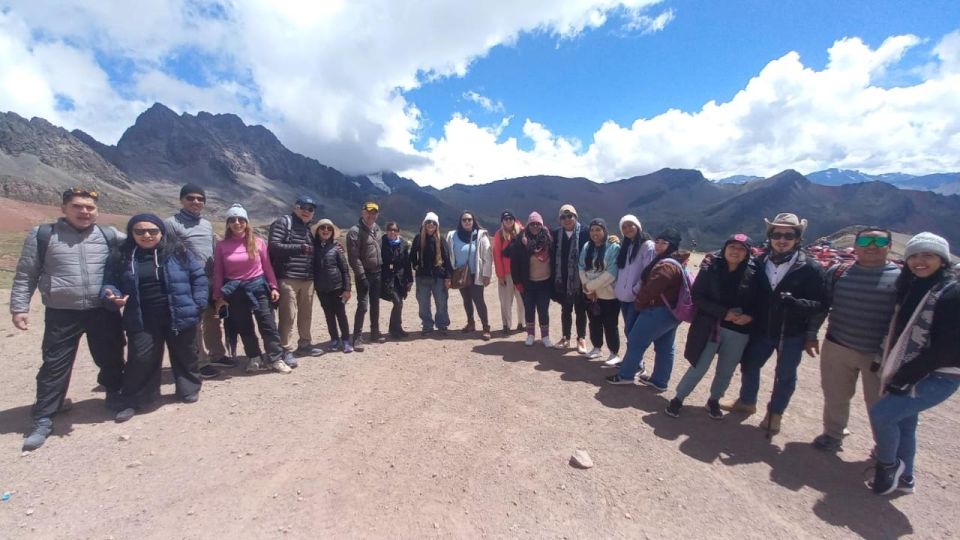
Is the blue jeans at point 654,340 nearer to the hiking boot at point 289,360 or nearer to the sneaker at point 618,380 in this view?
the sneaker at point 618,380

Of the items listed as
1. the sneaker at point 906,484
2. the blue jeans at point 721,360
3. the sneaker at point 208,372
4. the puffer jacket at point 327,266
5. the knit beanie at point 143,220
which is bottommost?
the sneaker at point 906,484

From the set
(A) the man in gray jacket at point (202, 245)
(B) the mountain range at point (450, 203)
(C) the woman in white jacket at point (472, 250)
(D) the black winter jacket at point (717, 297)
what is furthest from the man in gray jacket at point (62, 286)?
(B) the mountain range at point (450, 203)

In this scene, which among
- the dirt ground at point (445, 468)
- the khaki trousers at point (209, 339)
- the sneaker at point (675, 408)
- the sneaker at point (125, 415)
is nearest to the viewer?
the dirt ground at point (445, 468)

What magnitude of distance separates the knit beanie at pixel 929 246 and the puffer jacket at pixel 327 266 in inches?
252

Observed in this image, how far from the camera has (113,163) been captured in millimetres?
169625

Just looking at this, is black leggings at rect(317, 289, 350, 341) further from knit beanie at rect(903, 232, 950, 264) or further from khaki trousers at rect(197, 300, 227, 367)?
knit beanie at rect(903, 232, 950, 264)

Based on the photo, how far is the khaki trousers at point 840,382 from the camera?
4.02 metres

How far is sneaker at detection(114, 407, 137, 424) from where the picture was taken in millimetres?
4590

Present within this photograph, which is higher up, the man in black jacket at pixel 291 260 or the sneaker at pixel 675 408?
the man in black jacket at pixel 291 260

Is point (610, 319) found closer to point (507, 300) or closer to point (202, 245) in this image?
point (507, 300)

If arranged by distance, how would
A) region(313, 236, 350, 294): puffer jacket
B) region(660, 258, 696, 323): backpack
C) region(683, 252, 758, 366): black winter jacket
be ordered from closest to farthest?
region(683, 252, 758, 366): black winter jacket → region(660, 258, 696, 323): backpack → region(313, 236, 350, 294): puffer jacket

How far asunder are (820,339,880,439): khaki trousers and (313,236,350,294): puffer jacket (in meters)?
6.09

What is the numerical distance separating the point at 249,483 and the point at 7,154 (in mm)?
201067

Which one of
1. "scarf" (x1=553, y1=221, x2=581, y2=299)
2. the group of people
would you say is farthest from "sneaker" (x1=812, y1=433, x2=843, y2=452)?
"scarf" (x1=553, y1=221, x2=581, y2=299)
